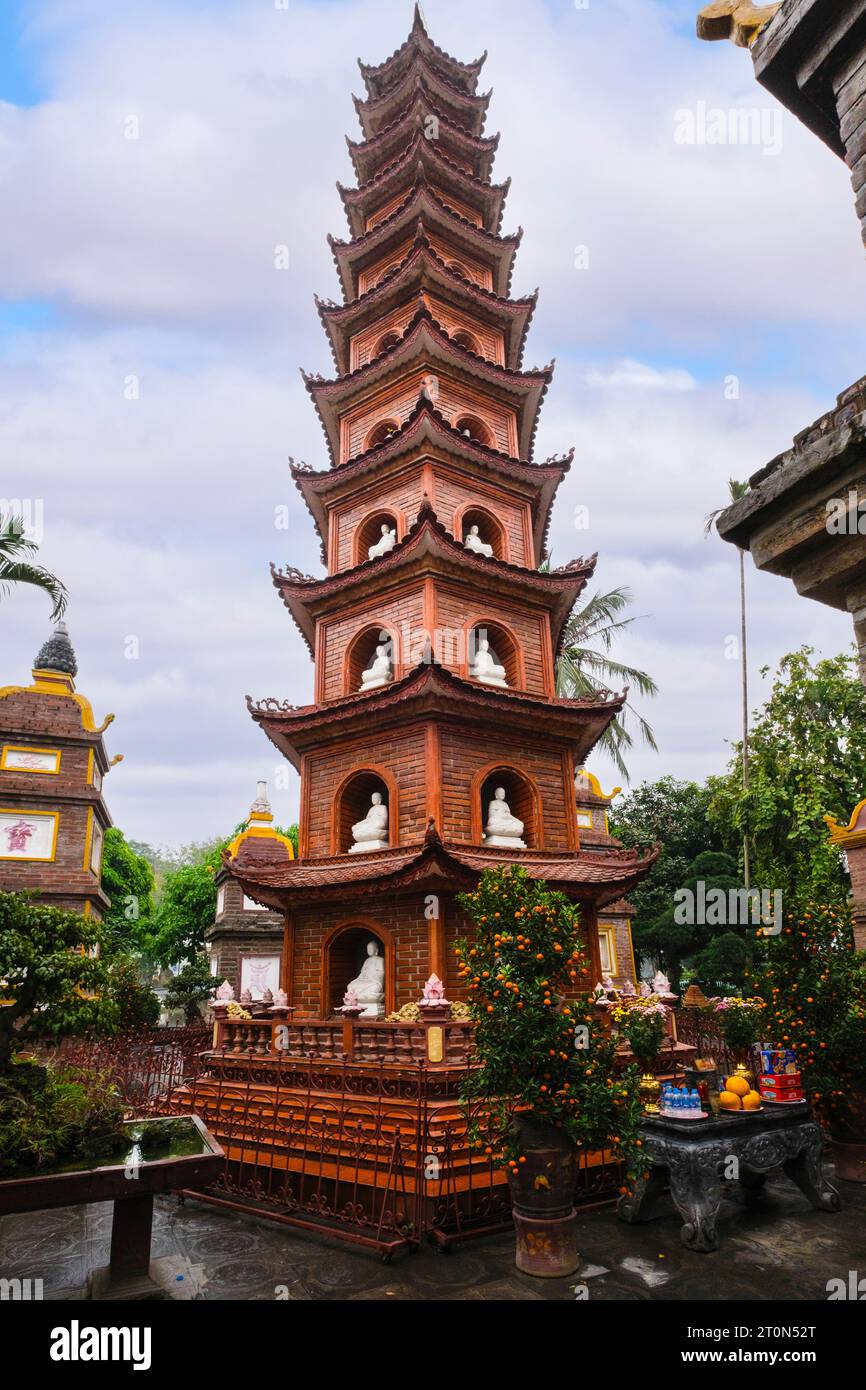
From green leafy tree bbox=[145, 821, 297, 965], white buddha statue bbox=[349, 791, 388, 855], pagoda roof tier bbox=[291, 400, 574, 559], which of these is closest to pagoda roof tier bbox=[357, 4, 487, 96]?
pagoda roof tier bbox=[291, 400, 574, 559]

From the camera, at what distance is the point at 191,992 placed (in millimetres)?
23594

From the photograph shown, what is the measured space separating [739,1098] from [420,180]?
62.0ft

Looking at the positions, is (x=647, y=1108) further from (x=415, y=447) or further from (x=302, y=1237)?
(x=415, y=447)

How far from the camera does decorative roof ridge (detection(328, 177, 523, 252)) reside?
56.4 feet

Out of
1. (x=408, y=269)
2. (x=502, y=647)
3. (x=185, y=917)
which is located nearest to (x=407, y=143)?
(x=408, y=269)

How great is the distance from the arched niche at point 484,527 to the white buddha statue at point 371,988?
803 centimetres

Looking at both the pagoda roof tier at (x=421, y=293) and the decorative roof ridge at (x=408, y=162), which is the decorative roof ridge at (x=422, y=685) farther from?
the decorative roof ridge at (x=408, y=162)

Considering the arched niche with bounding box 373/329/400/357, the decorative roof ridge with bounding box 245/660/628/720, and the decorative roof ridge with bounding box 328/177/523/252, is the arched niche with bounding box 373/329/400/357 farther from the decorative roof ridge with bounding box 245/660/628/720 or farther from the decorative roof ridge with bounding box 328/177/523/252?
the decorative roof ridge with bounding box 245/660/628/720

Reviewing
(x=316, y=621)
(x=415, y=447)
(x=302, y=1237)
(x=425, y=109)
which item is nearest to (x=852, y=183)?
(x=302, y=1237)

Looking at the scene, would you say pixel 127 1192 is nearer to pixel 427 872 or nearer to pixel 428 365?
pixel 427 872

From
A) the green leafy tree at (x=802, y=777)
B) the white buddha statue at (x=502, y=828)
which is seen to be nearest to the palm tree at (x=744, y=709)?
the green leafy tree at (x=802, y=777)

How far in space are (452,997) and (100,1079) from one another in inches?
214

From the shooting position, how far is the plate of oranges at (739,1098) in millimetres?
7863

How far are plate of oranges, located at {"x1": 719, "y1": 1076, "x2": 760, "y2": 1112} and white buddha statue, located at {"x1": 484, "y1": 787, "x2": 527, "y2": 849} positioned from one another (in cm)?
537
